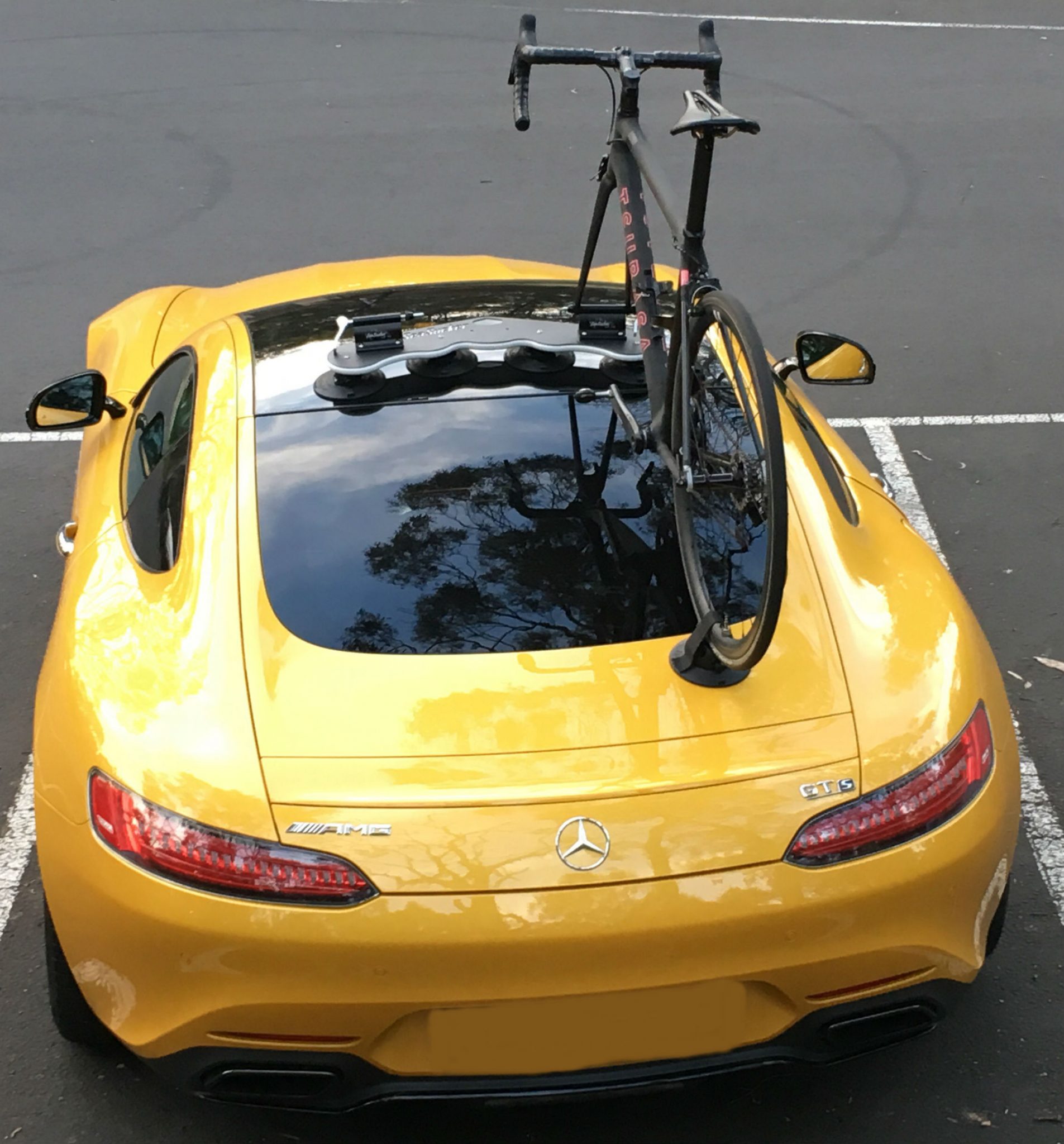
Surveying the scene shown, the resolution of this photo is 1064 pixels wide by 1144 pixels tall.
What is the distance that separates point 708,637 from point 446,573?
578 millimetres

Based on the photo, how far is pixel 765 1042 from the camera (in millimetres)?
2492

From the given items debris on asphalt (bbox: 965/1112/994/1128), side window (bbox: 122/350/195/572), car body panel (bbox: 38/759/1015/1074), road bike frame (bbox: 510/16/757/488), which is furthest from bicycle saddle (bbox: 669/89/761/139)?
debris on asphalt (bbox: 965/1112/994/1128)

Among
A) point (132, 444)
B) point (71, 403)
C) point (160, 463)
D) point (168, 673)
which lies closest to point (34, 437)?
point (71, 403)

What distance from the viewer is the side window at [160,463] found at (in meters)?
3.06

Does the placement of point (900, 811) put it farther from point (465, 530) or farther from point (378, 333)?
point (378, 333)

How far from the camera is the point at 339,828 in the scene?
233cm

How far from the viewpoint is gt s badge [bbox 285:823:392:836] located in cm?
233

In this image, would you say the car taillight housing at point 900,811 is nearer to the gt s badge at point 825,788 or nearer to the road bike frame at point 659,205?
the gt s badge at point 825,788

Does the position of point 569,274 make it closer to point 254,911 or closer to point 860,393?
point 860,393

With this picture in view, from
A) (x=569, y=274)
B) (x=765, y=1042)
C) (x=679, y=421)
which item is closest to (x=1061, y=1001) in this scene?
(x=765, y=1042)

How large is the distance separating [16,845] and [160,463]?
1.25 m

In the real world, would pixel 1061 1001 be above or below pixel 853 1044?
below

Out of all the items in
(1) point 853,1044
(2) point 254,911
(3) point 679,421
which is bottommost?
(1) point 853,1044

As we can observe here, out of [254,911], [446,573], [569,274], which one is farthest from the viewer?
[569,274]
